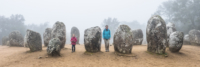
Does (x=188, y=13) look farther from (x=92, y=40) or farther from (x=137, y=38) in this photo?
(x=92, y=40)

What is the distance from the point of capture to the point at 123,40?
7.27 m

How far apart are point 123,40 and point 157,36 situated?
2.18 meters

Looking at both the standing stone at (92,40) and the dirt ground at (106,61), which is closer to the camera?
the dirt ground at (106,61)

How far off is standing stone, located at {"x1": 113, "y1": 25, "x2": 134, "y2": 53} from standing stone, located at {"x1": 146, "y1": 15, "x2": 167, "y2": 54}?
137cm

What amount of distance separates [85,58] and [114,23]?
123 ft

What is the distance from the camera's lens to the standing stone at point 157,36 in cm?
711

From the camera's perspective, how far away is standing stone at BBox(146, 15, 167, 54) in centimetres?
711

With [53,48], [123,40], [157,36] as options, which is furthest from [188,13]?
[53,48]

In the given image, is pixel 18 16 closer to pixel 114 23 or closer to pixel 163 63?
pixel 114 23

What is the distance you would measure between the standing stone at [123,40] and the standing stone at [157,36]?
54.0 inches

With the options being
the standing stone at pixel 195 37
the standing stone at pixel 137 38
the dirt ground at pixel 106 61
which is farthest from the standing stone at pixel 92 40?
the standing stone at pixel 195 37

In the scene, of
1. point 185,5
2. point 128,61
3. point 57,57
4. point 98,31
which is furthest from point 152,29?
point 185,5

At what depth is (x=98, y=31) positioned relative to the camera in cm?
789

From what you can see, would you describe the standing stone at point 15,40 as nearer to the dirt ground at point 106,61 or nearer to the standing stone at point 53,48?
the dirt ground at point 106,61
